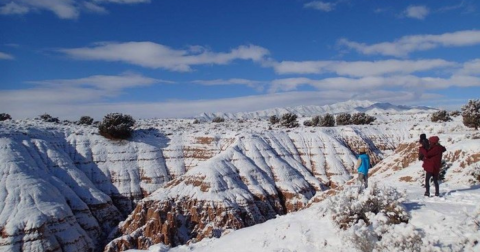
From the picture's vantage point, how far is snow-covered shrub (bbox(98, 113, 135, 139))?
50.1 meters

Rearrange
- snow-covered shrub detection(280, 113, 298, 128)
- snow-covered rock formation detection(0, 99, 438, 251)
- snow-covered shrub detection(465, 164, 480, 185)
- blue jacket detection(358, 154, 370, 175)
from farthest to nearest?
snow-covered shrub detection(280, 113, 298, 128), snow-covered rock formation detection(0, 99, 438, 251), snow-covered shrub detection(465, 164, 480, 185), blue jacket detection(358, 154, 370, 175)

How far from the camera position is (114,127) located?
49.9m

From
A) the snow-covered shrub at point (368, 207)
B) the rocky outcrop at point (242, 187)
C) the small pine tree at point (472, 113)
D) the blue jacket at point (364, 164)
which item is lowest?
the rocky outcrop at point (242, 187)

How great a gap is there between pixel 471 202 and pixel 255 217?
29.2 m

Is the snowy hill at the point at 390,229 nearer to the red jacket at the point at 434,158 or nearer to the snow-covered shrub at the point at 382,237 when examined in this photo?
the snow-covered shrub at the point at 382,237

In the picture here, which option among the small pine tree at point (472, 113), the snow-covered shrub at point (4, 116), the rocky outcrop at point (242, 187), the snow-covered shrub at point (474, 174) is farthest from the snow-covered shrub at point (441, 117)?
the snow-covered shrub at point (4, 116)

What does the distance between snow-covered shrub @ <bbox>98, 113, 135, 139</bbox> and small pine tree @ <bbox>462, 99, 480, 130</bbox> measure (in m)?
43.9

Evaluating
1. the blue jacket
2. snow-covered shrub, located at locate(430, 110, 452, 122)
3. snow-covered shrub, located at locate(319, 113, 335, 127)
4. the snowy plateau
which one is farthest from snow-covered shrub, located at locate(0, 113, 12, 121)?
snow-covered shrub, located at locate(430, 110, 452, 122)

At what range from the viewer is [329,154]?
2036 inches

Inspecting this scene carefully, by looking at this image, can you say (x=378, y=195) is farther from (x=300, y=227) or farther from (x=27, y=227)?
(x=27, y=227)

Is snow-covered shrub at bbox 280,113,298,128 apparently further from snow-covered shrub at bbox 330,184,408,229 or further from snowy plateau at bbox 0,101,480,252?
snow-covered shrub at bbox 330,184,408,229

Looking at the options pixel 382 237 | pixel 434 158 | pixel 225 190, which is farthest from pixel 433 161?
pixel 225 190

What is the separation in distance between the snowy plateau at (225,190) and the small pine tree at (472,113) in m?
1.07

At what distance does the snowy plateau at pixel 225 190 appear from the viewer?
10352mm
